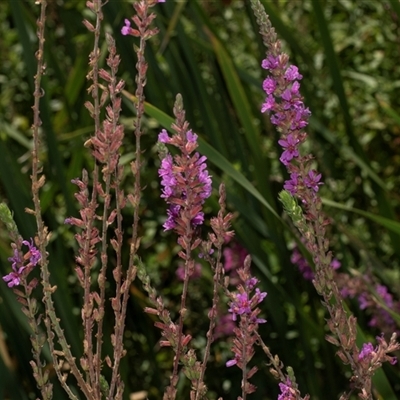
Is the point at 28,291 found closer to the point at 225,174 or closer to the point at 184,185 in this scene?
the point at 184,185

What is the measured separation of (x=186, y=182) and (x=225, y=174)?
1.24 metres

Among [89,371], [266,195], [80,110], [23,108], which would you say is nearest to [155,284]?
[80,110]

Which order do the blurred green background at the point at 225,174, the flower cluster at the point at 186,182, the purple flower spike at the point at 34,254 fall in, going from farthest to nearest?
the blurred green background at the point at 225,174 → the purple flower spike at the point at 34,254 → the flower cluster at the point at 186,182

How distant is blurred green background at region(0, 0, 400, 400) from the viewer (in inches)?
66.1

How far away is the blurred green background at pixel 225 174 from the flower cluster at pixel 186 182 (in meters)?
0.41

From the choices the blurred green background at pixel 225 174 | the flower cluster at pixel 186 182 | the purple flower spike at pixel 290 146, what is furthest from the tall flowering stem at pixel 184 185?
the blurred green background at pixel 225 174

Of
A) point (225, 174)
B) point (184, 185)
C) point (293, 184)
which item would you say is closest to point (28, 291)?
point (184, 185)

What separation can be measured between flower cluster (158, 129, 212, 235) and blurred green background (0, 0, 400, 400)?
16.1 inches

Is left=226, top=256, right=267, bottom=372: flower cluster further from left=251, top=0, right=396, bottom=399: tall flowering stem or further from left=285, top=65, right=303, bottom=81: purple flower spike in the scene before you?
A: left=285, top=65, right=303, bottom=81: purple flower spike

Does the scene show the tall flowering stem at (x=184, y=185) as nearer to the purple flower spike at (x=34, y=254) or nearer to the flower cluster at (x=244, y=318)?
the flower cluster at (x=244, y=318)

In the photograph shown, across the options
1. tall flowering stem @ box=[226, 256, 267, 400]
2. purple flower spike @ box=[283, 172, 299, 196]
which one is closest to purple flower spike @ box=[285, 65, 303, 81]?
purple flower spike @ box=[283, 172, 299, 196]

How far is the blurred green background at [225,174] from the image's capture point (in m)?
1.68

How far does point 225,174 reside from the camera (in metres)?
2.23

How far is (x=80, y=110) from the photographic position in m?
2.19
